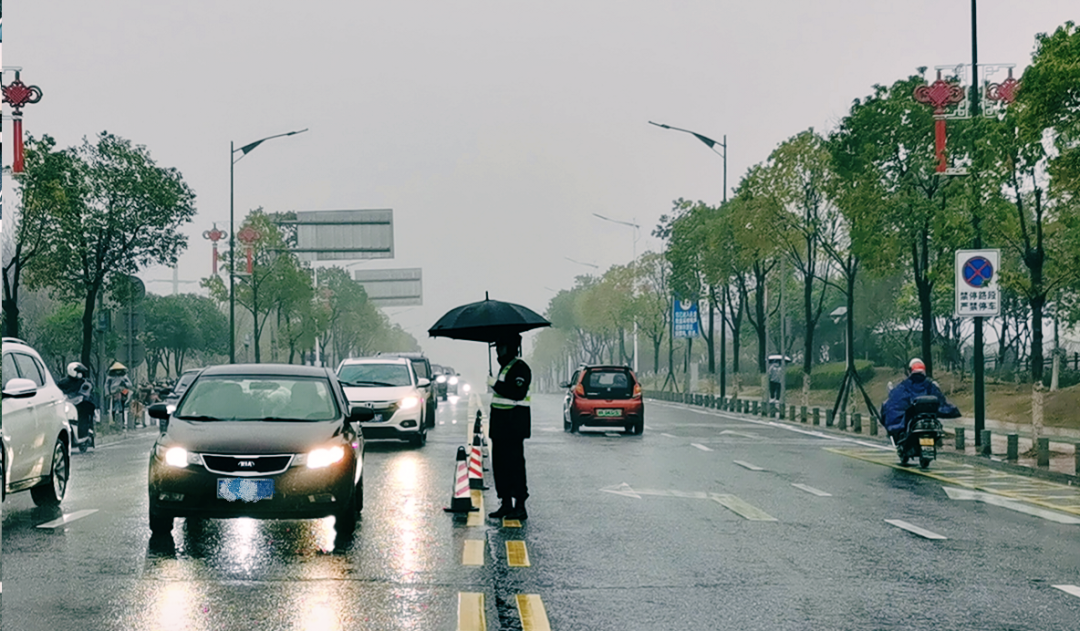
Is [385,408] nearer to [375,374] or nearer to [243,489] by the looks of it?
[375,374]

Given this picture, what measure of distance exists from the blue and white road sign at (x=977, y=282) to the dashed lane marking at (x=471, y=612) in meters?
17.1

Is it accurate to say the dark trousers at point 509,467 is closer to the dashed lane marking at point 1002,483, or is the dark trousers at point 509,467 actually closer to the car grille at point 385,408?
the dashed lane marking at point 1002,483

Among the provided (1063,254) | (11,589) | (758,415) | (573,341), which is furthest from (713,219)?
(573,341)

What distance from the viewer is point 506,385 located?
12.4m

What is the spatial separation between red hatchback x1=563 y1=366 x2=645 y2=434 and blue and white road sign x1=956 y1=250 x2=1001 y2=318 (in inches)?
303

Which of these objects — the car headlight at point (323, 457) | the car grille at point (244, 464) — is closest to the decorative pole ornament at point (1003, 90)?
the car headlight at point (323, 457)

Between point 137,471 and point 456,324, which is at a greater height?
point 456,324

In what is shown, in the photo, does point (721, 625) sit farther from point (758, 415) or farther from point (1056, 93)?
point (758, 415)

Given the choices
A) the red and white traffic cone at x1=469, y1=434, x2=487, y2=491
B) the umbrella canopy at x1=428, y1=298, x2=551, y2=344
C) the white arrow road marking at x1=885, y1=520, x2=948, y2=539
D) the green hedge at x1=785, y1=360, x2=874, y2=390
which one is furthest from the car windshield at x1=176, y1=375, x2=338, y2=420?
the green hedge at x1=785, y1=360, x2=874, y2=390

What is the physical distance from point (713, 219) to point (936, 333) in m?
16.5

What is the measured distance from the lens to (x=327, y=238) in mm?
62500

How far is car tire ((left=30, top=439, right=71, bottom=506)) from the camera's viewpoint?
1352 centimetres

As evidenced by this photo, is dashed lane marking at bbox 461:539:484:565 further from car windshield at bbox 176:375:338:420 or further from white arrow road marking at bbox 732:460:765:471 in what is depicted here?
white arrow road marking at bbox 732:460:765:471

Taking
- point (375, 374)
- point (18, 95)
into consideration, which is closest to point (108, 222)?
point (18, 95)
